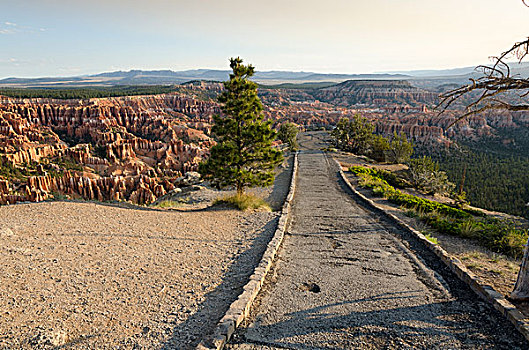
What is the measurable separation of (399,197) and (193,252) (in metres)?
11.5

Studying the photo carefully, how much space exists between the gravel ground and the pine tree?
9.49 feet

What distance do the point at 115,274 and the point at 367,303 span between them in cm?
524

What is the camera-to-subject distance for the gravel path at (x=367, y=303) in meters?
5.00

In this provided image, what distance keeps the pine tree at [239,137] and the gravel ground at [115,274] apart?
9.49 feet

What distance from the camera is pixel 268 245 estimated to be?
28.9 feet

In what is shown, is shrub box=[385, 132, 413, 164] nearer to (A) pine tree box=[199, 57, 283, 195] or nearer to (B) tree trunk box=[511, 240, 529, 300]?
(A) pine tree box=[199, 57, 283, 195]

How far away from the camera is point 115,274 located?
6832 mm

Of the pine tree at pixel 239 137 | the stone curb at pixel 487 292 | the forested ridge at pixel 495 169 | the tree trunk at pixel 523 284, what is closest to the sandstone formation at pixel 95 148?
the pine tree at pixel 239 137

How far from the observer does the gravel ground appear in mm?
4941

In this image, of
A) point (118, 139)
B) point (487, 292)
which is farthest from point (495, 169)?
point (118, 139)

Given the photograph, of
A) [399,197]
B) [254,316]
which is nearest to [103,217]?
[254,316]

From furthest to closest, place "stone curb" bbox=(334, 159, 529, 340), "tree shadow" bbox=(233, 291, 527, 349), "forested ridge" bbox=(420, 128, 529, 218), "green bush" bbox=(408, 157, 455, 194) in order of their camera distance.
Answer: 1. "forested ridge" bbox=(420, 128, 529, 218)
2. "green bush" bbox=(408, 157, 455, 194)
3. "stone curb" bbox=(334, 159, 529, 340)
4. "tree shadow" bbox=(233, 291, 527, 349)

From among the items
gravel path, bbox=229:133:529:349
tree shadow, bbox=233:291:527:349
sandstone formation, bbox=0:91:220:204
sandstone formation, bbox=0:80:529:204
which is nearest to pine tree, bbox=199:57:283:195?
gravel path, bbox=229:133:529:349

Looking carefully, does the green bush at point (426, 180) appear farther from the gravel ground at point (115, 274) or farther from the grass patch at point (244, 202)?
the gravel ground at point (115, 274)
